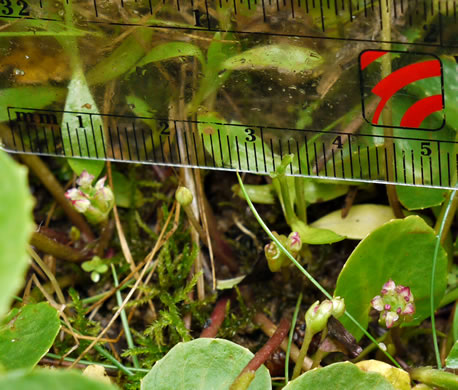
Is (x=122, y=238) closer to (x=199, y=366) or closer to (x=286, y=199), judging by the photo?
(x=286, y=199)

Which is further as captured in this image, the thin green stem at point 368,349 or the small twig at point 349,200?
the small twig at point 349,200

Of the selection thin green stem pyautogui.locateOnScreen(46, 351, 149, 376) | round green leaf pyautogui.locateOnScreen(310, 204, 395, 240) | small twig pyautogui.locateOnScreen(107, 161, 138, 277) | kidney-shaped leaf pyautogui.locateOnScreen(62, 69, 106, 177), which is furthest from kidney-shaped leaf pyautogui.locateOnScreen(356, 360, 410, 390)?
kidney-shaped leaf pyautogui.locateOnScreen(62, 69, 106, 177)

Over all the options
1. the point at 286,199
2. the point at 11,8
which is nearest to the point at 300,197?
the point at 286,199

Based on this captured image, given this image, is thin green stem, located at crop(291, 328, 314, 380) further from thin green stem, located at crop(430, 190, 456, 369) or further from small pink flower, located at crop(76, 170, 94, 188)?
small pink flower, located at crop(76, 170, 94, 188)

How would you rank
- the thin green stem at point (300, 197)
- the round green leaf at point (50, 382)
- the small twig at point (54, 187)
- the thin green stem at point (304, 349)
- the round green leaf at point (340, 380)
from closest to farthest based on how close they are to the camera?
the round green leaf at point (50, 382) < the round green leaf at point (340, 380) < the thin green stem at point (304, 349) < the thin green stem at point (300, 197) < the small twig at point (54, 187)

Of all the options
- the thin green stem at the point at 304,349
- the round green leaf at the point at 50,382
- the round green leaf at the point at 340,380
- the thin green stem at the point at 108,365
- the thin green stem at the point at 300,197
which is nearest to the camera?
the round green leaf at the point at 50,382

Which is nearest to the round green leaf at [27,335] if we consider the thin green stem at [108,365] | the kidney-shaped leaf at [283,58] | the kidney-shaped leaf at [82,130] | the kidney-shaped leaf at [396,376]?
the thin green stem at [108,365]

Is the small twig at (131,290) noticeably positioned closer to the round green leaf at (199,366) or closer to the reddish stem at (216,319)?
the reddish stem at (216,319)
